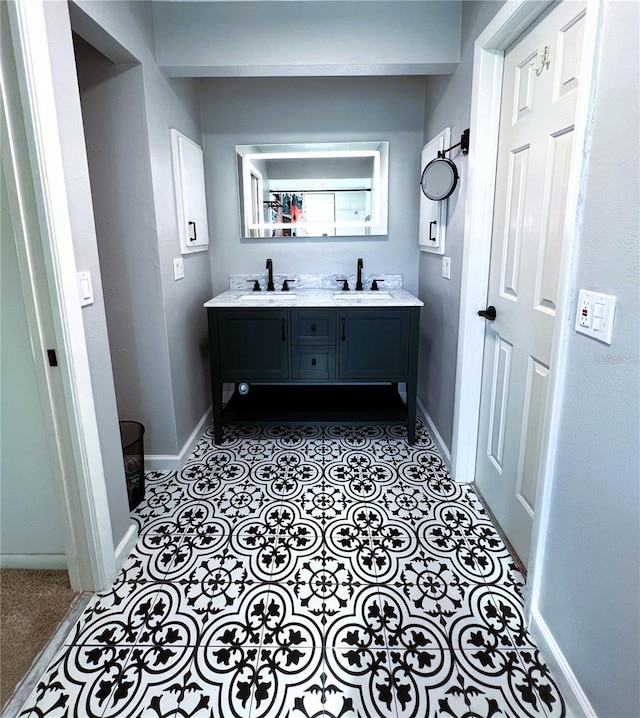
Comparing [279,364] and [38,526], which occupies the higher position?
[279,364]

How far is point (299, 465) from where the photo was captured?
2555 mm

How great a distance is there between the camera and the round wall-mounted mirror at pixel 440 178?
2.25 metres

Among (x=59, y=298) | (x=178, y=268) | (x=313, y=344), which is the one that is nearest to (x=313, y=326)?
(x=313, y=344)

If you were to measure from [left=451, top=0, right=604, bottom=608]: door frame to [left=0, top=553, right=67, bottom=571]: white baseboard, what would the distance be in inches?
68.6

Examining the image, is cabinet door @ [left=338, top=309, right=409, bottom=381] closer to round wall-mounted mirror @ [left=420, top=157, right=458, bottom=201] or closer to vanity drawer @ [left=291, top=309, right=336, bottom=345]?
vanity drawer @ [left=291, top=309, right=336, bottom=345]

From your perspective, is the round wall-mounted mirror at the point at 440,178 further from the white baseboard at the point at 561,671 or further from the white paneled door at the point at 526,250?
the white baseboard at the point at 561,671

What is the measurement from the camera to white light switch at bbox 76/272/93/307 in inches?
59.9

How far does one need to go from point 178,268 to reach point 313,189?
1120 mm

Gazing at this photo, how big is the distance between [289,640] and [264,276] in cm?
233

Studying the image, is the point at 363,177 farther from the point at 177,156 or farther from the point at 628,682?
the point at 628,682

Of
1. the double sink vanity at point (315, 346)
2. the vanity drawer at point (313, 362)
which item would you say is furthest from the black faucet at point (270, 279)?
the vanity drawer at point (313, 362)

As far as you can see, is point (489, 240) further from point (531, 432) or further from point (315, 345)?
point (315, 345)

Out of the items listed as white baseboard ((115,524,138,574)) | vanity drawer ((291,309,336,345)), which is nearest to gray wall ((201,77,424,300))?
vanity drawer ((291,309,336,345))

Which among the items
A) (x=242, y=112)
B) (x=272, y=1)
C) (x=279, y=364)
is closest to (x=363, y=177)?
(x=242, y=112)
